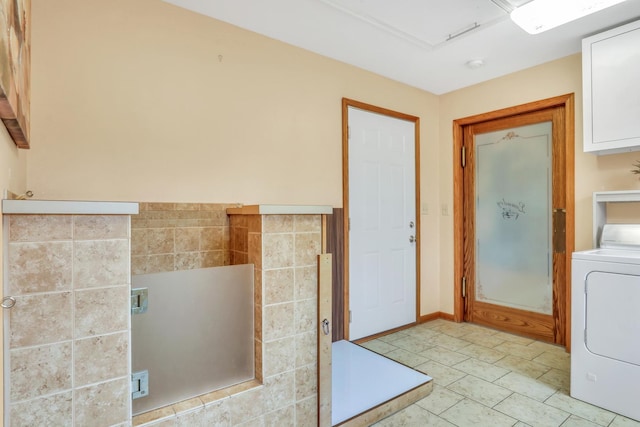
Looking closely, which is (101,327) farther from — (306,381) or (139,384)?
(306,381)

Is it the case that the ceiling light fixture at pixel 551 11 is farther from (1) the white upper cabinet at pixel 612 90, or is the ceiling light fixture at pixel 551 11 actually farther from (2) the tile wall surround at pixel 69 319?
(2) the tile wall surround at pixel 69 319

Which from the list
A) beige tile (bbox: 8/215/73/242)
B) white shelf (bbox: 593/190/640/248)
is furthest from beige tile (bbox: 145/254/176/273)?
white shelf (bbox: 593/190/640/248)

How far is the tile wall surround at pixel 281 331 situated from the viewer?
56.7 inches

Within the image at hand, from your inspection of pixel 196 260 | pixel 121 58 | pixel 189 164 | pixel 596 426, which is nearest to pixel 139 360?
pixel 196 260

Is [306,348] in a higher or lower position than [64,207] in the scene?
lower

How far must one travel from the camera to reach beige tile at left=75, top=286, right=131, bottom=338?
3.57 ft

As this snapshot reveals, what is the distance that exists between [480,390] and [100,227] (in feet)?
7.81

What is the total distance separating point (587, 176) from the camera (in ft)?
9.04

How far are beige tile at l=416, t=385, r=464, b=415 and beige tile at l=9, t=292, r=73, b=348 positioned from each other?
1921 mm

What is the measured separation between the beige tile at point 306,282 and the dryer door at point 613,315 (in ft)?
5.72

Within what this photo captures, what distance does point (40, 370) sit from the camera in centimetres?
103

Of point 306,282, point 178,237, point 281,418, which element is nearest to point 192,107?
point 178,237

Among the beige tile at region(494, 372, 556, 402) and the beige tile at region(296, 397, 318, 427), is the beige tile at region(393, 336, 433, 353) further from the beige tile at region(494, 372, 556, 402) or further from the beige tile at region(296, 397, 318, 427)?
the beige tile at region(296, 397, 318, 427)

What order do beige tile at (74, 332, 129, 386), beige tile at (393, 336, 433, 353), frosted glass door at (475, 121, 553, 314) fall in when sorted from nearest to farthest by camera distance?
beige tile at (74, 332, 129, 386)
beige tile at (393, 336, 433, 353)
frosted glass door at (475, 121, 553, 314)
